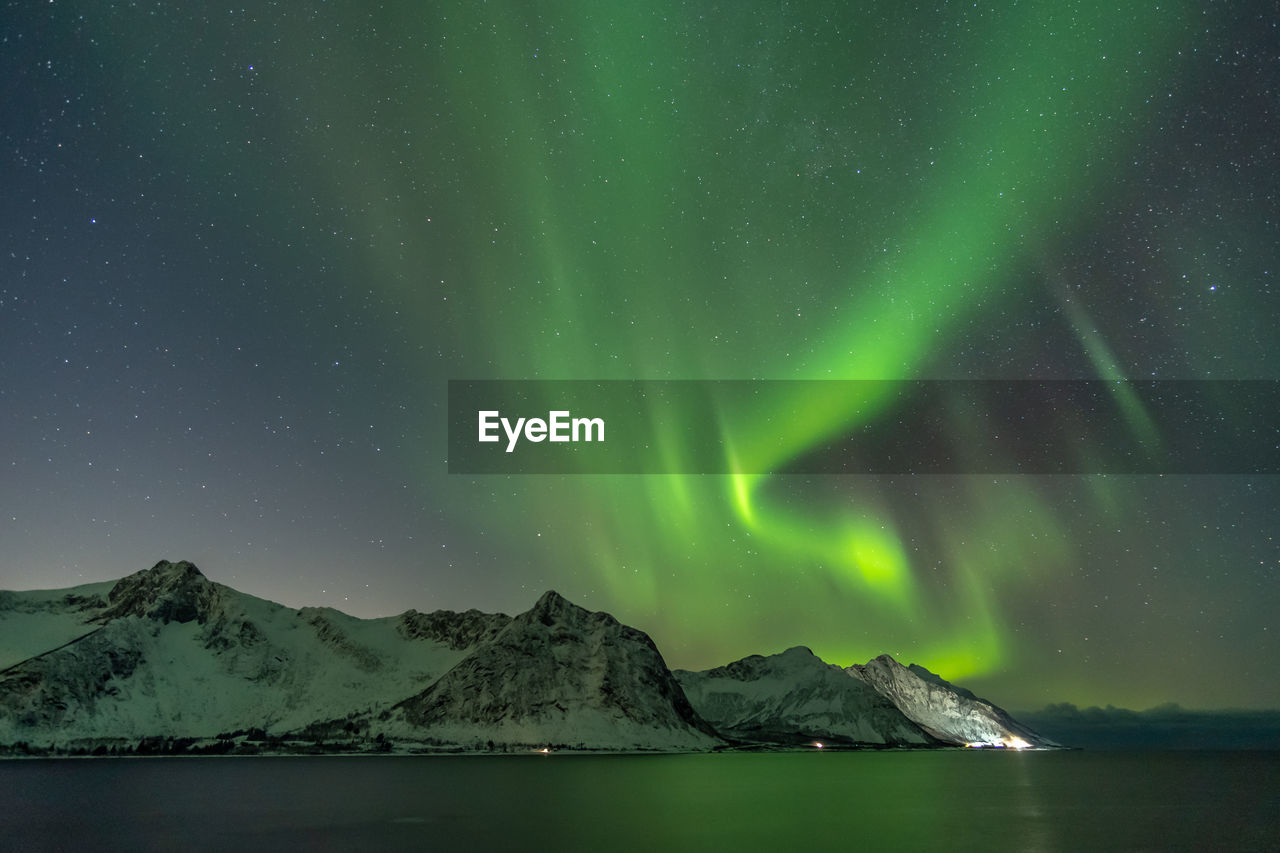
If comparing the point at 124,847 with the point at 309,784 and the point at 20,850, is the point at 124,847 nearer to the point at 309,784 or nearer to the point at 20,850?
the point at 20,850

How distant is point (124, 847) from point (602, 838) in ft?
119

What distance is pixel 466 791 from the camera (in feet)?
426

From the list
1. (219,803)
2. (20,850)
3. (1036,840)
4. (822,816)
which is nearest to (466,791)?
(219,803)

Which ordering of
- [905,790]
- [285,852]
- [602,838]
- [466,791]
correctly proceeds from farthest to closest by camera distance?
[905,790] → [466,791] → [602,838] → [285,852]

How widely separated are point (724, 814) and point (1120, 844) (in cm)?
3805

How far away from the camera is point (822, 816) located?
8856 centimetres

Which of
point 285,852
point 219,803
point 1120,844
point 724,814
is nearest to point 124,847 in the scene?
point 285,852

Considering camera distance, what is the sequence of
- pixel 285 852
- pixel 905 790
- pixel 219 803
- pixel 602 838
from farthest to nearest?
pixel 905 790 → pixel 219 803 → pixel 602 838 → pixel 285 852

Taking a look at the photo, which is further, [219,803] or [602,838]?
[219,803]

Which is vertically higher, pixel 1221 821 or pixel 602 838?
pixel 602 838

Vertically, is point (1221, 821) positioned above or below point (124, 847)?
below

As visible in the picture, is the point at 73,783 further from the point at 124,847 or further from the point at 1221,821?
the point at 1221,821

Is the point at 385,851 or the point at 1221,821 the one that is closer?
the point at 385,851

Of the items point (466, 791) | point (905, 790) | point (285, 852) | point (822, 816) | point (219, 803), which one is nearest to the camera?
point (285, 852)
